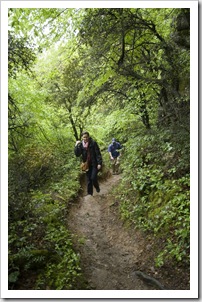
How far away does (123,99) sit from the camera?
6836mm

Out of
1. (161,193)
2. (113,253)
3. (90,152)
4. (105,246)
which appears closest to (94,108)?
(90,152)

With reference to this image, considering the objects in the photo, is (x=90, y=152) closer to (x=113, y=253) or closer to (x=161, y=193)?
(x=161, y=193)

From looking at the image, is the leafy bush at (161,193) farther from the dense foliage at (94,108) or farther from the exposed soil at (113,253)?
the exposed soil at (113,253)

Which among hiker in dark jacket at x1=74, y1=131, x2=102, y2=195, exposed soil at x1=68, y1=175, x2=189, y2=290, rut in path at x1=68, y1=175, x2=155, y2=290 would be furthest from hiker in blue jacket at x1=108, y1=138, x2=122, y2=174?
hiker in dark jacket at x1=74, y1=131, x2=102, y2=195

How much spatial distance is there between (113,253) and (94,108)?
3499 millimetres

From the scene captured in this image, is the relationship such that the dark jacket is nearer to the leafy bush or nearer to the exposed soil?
the leafy bush

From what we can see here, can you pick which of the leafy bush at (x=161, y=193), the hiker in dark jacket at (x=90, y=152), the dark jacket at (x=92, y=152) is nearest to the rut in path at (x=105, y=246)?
the leafy bush at (x=161, y=193)

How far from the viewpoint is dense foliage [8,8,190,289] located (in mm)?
3582

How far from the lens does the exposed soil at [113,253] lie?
333cm

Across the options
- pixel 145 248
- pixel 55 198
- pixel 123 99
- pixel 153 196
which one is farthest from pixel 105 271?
pixel 123 99

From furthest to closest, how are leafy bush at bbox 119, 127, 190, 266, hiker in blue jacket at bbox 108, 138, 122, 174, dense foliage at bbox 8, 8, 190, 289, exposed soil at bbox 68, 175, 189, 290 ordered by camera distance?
hiker in blue jacket at bbox 108, 138, 122, 174, leafy bush at bbox 119, 127, 190, 266, dense foliage at bbox 8, 8, 190, 289, exposed soil at bbox 68, 175, 189, 290

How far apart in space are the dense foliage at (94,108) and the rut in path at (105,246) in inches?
10.5

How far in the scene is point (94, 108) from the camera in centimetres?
617

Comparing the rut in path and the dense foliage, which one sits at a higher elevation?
the dense foliage
